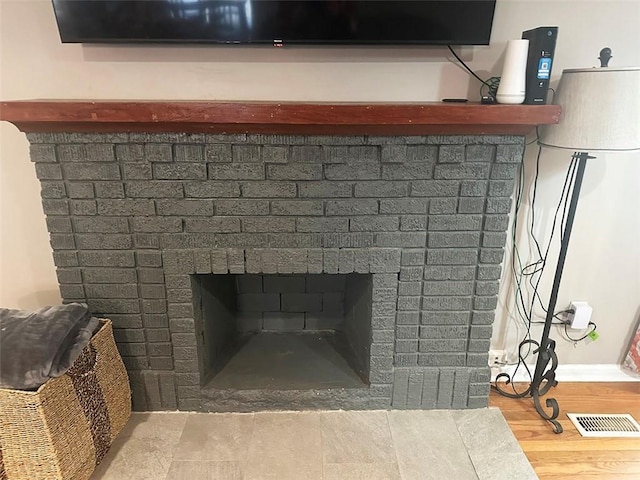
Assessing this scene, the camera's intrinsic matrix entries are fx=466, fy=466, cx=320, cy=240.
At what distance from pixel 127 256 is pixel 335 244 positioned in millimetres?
767

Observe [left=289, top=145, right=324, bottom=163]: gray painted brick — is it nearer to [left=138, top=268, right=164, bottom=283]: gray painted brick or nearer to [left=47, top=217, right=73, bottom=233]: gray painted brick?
[left=138, top=268, right=164, bottom=283]: gray painted brick

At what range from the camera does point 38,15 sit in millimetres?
1628

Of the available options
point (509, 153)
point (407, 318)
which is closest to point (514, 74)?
point (509, 153)

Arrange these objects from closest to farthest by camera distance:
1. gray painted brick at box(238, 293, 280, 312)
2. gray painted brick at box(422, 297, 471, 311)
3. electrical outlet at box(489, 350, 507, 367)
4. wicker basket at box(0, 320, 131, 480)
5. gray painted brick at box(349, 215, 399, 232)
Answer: wicker basket at box(0, 320, 131, 480) < gray painted brick at box(349, 215, 399, 232) < gray painted brick at box(422, 297, 471, 311) < electrical outlet at box(489, 350, 507, 367) < gray painted brick at box(238, 293, 280, 312)

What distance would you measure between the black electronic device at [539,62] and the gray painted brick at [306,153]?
73cm

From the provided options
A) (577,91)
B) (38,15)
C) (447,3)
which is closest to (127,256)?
(38,15)

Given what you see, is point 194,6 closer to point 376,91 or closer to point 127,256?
point 376,91

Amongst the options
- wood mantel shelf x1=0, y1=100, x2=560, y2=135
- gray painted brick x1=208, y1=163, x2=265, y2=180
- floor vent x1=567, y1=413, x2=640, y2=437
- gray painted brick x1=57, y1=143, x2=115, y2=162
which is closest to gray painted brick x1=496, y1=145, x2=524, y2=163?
wood mantel shelf x1=0, y1=100, x2=560, y2=135

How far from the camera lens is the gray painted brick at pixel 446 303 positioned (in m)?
1.80

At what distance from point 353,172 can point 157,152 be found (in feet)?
2.22

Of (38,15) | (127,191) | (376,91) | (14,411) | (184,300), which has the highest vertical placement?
(38,15)

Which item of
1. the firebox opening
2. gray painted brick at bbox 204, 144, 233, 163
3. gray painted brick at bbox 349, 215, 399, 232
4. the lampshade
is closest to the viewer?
the lampshade

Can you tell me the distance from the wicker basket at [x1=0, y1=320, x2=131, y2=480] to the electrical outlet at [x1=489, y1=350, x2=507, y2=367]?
156cm

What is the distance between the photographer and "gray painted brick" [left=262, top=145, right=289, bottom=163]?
1592mm
